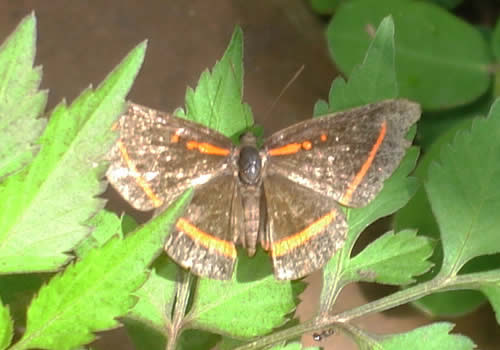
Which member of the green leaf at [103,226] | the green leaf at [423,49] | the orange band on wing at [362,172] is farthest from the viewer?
the green leaf at [423,49]

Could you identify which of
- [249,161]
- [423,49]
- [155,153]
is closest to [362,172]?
[249,161]

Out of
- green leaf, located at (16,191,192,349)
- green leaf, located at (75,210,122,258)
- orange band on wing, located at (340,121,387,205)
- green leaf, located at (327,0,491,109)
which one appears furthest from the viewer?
green leaf, located at (327,0,491,109)

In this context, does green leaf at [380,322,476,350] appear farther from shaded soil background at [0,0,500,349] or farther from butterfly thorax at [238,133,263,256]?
shaded soil background at [0,0,500,349]

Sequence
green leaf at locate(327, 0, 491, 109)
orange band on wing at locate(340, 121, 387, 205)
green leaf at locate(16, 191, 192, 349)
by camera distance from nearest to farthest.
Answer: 1. green leaf at locate(16, 191, 192, 349)
2. orange band on wing at locate(340, 121, 387, 205)
3. green leaf at locate(327, 0, 491, 109)

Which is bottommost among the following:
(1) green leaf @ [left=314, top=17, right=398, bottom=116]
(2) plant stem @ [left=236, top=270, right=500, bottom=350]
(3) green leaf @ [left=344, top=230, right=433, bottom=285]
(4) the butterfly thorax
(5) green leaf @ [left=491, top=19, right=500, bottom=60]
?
(2) plant stem @ [left=236, top=270, right=500, bottom=350]

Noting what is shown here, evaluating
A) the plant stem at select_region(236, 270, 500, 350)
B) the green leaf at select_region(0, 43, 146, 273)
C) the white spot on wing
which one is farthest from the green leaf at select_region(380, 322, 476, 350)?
the green leaf at select_region(0, 43, 146, 273)

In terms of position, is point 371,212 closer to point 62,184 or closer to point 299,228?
point 299,228

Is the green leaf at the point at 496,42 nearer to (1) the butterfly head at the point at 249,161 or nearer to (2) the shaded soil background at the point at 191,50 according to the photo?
(2) the shaded soil background at the point at 191,50

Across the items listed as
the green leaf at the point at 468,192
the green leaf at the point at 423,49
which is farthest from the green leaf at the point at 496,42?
the green leaf at the point at 468,192
